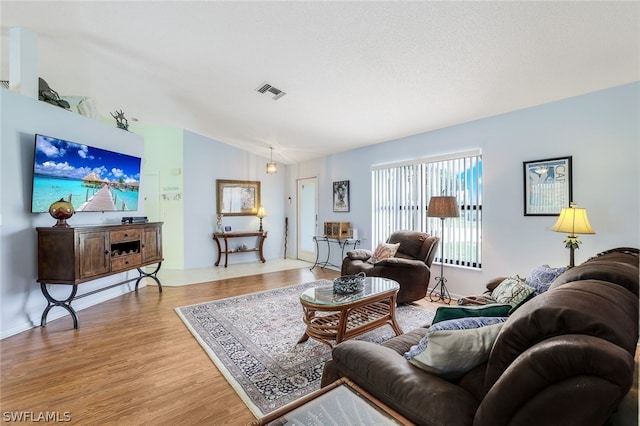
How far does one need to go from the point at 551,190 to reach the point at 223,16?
12.5ft

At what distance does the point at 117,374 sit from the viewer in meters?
→ 2.15

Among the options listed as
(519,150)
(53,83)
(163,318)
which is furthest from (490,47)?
(53,83)

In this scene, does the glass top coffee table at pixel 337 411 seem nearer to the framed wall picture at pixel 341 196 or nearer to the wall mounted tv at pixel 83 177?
the wall mounted tv at pixel 83 177

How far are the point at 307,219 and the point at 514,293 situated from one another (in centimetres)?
556

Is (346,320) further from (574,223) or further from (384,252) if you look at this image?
(574,223)

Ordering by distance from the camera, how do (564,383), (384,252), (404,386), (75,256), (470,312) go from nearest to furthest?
(564,383) → (404,386) → (470,312) → (75,256) → (384,252)

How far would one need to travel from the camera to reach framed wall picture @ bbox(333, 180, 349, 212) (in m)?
5.80

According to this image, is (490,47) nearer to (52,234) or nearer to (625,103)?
(625,103)

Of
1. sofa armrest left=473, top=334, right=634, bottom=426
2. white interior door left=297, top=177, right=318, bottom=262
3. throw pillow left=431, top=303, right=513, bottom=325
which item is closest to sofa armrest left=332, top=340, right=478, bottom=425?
sofa armrest left=473, top=334, right=634, bottom=426

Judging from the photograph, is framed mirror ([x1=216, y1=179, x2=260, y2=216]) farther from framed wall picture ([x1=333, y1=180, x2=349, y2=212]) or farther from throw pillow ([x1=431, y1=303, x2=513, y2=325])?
throw pillow ([x1=431, y1=303, x2=513, y2=325])

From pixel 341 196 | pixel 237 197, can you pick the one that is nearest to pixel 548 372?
pixel 341 196

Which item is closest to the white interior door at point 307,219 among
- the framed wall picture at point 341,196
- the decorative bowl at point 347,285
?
the framed wall picture at point 341,196

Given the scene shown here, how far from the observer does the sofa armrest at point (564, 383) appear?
2.19ft

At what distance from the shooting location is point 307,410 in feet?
3.60
